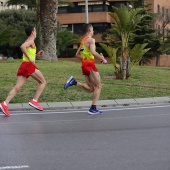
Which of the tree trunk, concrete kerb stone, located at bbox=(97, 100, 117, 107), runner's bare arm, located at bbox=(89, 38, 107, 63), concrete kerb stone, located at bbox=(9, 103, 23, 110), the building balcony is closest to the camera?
runner's bare arm, located at bbox=(89, 38, 107, 63)

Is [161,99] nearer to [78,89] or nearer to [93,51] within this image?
[78,89]

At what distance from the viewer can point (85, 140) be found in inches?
303

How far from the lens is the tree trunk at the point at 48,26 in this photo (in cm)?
2450

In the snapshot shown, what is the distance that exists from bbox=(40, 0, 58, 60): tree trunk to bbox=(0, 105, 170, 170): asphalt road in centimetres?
1369

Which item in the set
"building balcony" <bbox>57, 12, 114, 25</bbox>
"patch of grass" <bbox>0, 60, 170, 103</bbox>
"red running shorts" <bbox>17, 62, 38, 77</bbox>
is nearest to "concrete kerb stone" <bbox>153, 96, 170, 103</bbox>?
"patch of grass" <bbox>0, 60, 170, 103</bbox>

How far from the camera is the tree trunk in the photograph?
80.4 ft

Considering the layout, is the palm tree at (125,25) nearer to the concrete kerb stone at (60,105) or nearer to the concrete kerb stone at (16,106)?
the concrete kerb stone at (60,105)

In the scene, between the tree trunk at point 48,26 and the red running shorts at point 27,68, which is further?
the tree trunk at point 48,26

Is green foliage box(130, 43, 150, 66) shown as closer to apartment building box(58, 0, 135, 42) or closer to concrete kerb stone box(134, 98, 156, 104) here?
concrete kerb stone box(134, 98, 156, 104)

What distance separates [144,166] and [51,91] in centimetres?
826

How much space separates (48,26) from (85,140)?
57.0ft

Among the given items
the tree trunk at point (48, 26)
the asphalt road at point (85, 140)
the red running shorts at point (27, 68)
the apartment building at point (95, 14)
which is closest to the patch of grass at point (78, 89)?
the asphalt road at point (85, 140)

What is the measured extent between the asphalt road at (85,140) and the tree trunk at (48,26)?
13689 millimetres

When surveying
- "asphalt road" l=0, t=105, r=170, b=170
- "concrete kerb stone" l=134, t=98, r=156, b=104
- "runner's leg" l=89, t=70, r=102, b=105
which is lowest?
"concrete kerb stone" l=134, t=98, r=156, b=104
